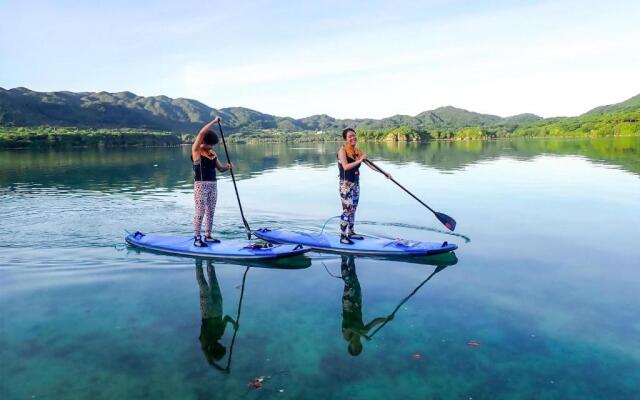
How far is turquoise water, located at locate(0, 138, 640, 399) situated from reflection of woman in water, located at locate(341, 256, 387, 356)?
4cm

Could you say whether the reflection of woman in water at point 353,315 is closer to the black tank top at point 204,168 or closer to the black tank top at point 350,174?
the black tank top at point 350,174

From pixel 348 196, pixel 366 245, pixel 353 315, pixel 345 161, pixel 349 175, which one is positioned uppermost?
pixel 345 161

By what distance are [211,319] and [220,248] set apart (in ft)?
13.0

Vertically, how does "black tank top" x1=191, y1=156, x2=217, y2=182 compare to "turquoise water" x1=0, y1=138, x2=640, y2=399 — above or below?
above

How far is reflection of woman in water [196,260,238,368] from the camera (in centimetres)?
662

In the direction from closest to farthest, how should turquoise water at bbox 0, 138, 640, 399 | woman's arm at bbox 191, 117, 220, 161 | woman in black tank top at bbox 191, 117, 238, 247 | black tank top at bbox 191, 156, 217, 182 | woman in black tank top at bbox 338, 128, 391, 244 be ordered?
turquoise water at bbox 0, 138, 640, 399
woman's arm at bbox 191, 117, 220, 161
woman in black tank top at bbox 191, 117, 238, 247
black tank top at bbox 191, 156, 217, 182
woman in black tank top at bbox 338, 128, 391, 244

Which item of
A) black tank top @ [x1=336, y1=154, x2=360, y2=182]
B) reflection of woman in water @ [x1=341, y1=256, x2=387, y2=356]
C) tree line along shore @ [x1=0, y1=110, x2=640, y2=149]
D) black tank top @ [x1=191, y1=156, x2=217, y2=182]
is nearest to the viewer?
reflection of woman in water @ [x1=341, y1=256, x2=387, y2=356]

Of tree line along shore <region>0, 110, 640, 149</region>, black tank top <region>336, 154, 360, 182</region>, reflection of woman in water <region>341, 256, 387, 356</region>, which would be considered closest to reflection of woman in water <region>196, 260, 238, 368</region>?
reflection of woman in water <region>341, 256, 387, 356</region>

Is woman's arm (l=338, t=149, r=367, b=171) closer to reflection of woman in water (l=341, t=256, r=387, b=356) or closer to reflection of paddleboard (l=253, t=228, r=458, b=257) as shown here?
reflection of paddleboard (l=253, t=228, r=458, b=257)

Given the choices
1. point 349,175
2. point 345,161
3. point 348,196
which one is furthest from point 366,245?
point 345,161

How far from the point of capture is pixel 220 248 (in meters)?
11.6

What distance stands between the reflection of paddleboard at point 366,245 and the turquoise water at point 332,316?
1.14ft

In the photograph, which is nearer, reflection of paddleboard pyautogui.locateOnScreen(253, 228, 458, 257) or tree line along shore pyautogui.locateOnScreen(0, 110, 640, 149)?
reflection of paddleboard pyautogui.locateOnScreen(253, 228, 458, 257)

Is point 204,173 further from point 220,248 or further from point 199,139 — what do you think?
point 220,248
